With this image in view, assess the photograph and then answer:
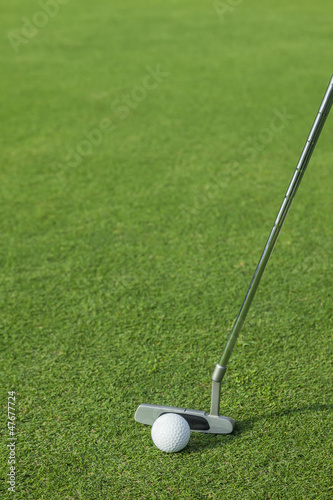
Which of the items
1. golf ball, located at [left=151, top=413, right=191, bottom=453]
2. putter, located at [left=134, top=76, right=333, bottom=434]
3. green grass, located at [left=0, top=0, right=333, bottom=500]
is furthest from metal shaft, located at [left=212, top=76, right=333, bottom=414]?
green grass, located at [left=0, top=0, right=333, bottom=500]

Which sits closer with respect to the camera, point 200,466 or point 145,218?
point 200,466

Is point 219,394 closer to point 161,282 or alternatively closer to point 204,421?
point 204,421

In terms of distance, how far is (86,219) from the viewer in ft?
11.8

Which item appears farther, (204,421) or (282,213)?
(204,421)

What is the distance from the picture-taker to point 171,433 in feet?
6.26

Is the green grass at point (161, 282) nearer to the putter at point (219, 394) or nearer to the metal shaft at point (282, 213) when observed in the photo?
the putter at point (219, 394)

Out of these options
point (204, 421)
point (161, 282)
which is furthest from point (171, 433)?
point (161, 282)

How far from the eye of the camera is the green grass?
1.93m

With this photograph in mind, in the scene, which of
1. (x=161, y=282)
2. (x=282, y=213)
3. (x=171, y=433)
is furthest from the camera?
(x=161, y=282)

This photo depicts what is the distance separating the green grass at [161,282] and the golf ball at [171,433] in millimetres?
52

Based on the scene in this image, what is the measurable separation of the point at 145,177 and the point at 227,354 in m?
2.47

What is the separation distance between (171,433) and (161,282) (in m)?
1.15

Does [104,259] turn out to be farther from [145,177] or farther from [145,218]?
[145,177]

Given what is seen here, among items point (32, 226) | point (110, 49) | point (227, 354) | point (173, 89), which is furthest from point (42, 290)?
point (110, 49)
